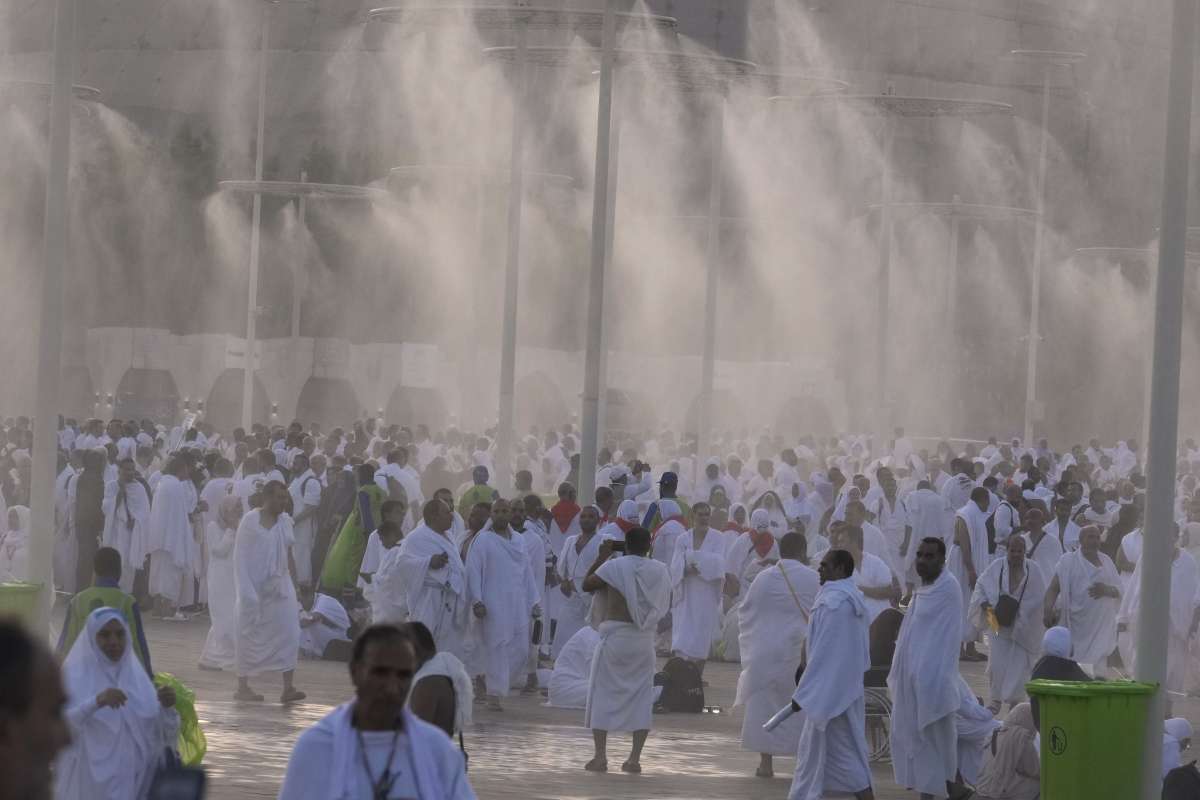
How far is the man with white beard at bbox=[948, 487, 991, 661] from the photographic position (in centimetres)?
1722

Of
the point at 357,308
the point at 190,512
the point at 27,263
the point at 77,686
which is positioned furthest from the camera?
the point at 357,308

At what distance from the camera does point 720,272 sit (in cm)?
5547

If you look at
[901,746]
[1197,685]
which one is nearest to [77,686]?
[901,746]

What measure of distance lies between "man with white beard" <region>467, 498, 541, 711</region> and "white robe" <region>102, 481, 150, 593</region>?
5.52 m

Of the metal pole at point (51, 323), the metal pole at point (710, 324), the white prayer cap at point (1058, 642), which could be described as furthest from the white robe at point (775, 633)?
the metal pole at point (710, 324)

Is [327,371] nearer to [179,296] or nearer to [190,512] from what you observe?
[179,296]

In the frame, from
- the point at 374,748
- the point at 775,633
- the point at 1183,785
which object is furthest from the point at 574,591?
the point at 374,748

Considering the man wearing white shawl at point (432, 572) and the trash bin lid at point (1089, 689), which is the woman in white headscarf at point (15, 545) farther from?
the trash bin lid at point (1089, 689)

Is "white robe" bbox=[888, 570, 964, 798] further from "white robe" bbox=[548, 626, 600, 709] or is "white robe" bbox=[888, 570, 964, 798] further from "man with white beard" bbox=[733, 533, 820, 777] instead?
"white robe" bbox=[548, 626, 600, 709]

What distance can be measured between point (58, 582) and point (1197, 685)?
9507mm

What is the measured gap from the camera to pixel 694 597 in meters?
15.6

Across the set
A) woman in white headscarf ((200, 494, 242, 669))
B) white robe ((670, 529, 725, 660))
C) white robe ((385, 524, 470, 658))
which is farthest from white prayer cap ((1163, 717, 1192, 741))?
woman in white headscarf ((200, 494, 242, 669))

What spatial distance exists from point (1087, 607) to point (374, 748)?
10.4 m

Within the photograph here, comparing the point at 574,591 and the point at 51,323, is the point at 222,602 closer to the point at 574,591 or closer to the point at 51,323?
the point at 574,591
